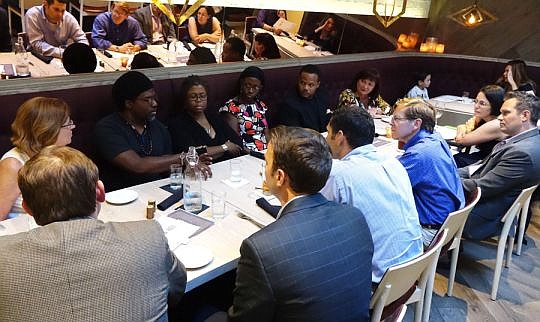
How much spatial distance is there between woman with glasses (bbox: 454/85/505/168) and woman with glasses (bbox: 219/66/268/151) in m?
1.63

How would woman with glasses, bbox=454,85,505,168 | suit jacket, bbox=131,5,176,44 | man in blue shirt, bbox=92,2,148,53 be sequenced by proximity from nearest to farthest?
1. woman with glasses, bbox=454,85,505,168
2. man in blue shirt, bbox=92,2,148,53
3. suit jacket, bbox=131,5,176,44

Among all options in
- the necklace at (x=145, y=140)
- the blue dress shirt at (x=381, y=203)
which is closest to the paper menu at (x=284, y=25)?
the necklace at (x=145, y=140)

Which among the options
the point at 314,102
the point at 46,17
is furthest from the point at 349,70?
the point at 46,17

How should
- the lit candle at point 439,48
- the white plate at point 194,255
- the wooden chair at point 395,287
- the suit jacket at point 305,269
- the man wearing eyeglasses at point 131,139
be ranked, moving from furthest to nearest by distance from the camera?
the lit candle at point 439,48 → the man wearing eyeglasses at point 131,139 → the white plate at point 194,255 → the wooden chair at point 395,287 → the suit jacket at point 305,269

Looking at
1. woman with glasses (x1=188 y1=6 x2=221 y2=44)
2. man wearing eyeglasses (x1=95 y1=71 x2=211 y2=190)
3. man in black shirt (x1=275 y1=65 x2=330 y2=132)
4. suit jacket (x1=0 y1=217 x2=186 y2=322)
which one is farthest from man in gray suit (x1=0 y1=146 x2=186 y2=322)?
woman with glasses (x1=188 y1=6 x2=221 y2=44)

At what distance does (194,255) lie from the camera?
1750 mm

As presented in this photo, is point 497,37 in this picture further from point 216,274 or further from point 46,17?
point 216,274

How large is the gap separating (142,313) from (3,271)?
345mm

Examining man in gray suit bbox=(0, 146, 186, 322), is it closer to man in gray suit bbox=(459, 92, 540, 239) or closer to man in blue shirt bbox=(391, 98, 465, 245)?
man in blue shirt bbox=(391, 98, 465, 245)

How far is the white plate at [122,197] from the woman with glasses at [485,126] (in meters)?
2.66

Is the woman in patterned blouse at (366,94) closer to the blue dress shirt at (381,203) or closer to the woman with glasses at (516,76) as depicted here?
the woman with glasses at (516,76)

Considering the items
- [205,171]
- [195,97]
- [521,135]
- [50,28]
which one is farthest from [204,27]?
[521,135]

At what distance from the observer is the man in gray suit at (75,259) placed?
1.08 m

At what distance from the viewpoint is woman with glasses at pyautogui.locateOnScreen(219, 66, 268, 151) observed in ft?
11.6
